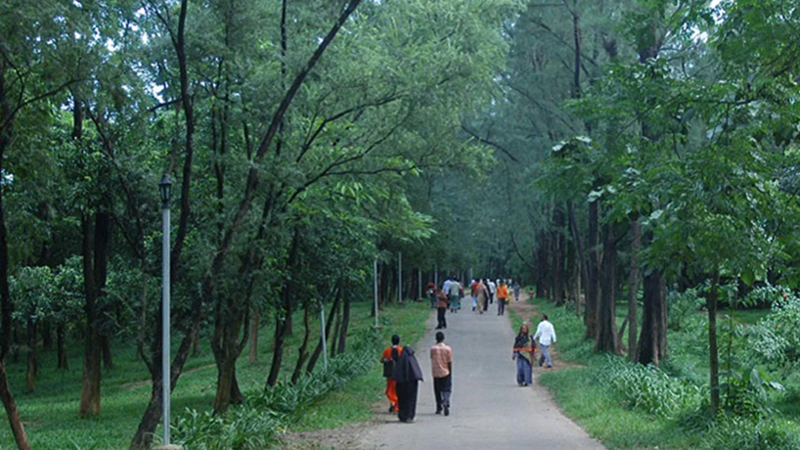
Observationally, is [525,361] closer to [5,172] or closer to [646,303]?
[646,303]

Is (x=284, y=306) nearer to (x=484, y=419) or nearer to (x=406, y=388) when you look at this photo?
(x=406, y=388)

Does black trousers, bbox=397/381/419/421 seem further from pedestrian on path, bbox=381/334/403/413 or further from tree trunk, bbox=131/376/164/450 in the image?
tree trunk, bbox=131/376/164/450

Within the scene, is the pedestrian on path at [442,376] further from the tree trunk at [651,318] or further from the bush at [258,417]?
the tree trunk at [651,318]

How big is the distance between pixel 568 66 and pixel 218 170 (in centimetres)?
1554

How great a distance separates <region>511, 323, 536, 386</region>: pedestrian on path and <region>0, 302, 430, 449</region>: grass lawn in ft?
11.0

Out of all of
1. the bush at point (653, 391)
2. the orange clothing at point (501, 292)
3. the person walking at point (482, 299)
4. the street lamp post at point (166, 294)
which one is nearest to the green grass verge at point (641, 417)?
the bush at point (653, 391)

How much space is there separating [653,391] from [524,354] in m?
5.83

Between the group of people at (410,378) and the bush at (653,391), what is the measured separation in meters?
3.32

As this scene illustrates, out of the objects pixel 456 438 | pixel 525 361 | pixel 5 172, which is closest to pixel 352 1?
pixel 5 172

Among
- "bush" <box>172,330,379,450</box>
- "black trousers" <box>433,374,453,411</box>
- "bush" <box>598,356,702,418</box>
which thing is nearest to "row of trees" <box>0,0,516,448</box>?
"bush" <box>172,330,379,450</box>

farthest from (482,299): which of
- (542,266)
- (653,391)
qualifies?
(653,391)

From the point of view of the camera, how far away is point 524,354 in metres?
22.1

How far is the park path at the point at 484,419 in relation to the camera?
13.6 metres

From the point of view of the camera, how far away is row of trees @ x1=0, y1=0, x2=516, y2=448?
38.2 ft
